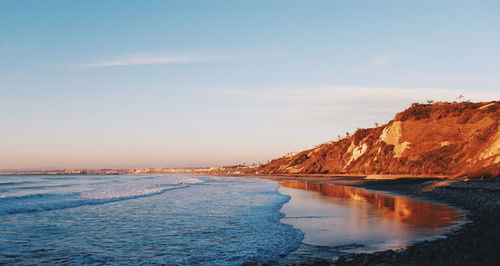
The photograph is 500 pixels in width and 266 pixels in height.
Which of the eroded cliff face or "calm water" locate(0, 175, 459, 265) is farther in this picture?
the eroded cliff face

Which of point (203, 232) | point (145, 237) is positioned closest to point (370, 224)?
point (203, 232)

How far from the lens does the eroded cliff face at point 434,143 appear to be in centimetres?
4053

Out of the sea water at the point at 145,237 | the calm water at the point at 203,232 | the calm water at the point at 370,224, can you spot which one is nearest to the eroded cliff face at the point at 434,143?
the calm water at the point at 370,224

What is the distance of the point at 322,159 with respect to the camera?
98.0 metres

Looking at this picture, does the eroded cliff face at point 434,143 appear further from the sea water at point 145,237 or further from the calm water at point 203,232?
the sea water at point 145,237

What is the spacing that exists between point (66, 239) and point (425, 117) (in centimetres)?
6281

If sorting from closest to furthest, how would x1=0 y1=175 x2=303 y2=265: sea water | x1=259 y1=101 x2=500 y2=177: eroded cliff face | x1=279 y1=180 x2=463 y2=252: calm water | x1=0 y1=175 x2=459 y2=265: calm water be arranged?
x1=0 y1=175 x2=303 y2=265: sea water, x1=0 y1=175 x2=459 y2=265: calm water, x1=279 y1=180 x2=463 y2=252: calm water, x1=259 y1=101 x2=500 y2=177: eroded cliff face

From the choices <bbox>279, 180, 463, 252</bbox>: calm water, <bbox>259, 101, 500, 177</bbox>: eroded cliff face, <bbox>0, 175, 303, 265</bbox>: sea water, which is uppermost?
<bbox>259, 101, 500, 177</bbox>: eroded cliff face

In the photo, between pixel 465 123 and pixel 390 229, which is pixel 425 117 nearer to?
pixel 465 123

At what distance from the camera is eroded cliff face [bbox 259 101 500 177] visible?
133 feet

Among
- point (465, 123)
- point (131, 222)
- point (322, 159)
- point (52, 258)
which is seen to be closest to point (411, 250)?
point (52, 258)

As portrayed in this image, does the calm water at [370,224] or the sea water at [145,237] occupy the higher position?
the calm water at [370,224]

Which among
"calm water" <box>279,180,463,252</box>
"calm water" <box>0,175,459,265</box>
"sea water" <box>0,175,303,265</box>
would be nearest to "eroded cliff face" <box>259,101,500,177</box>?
"calm water" <box>279,180,463,252</box>

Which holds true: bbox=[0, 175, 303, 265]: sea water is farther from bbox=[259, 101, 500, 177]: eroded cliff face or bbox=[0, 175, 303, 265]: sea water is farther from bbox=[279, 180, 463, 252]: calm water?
bbox=[259, 101, 500, 177]: eroded cliff face
